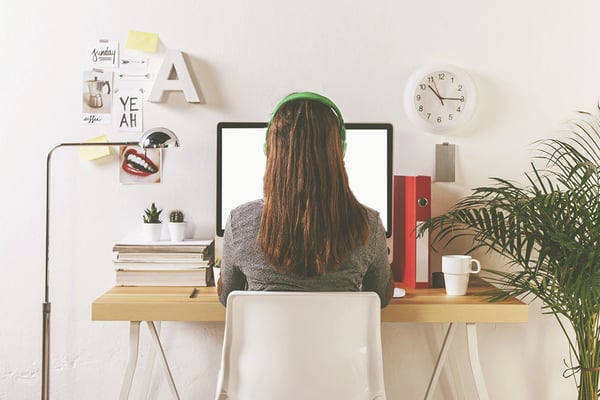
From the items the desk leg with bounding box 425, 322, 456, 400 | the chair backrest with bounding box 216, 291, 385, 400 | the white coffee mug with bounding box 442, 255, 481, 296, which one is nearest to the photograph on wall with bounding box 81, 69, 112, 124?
the chair backrest with bounding box 216, 291, 385, 400

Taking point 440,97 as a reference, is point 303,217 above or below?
below

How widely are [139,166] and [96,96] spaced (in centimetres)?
29

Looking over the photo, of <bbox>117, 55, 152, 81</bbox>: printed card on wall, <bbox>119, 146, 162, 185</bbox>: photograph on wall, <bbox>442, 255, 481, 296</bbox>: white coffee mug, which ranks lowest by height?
<bbox>442, 255, 481, 296</bbox>: white coffee mug

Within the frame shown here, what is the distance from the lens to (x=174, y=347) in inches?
92.6

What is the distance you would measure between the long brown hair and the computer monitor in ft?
2.04

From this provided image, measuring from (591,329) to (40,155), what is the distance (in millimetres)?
1946

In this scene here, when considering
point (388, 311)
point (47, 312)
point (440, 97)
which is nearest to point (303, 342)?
point (388, 311)

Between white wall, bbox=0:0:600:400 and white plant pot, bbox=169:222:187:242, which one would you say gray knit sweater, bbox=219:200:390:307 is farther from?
white wall, bbox=0:0:600:400

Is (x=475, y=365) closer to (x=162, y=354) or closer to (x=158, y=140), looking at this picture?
(x=162, y=354)

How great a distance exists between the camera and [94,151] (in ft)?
7.59

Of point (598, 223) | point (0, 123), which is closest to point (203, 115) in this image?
point (0, 123)

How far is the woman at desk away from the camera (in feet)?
4.84

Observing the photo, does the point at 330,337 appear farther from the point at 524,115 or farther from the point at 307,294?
the point at 524,115

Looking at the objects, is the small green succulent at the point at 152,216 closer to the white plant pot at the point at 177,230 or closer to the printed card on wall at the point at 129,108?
the white plant pot at the point at 177,230
